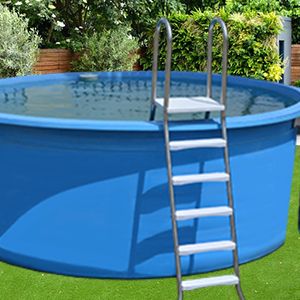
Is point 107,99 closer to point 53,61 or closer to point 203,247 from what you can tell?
point 203,247

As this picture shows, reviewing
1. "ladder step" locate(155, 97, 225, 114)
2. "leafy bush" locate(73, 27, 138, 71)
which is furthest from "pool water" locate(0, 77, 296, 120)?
"leafy bush" locate(73, 27, 138, 71)

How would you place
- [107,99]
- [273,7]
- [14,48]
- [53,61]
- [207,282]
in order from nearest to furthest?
1. [207,282]
2. [107,99]
3. [14,48]
4. [53,61]
5. [273,7]

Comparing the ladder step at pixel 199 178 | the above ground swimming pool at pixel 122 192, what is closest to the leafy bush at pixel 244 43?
the above ground swimming pool at pixel 122 192

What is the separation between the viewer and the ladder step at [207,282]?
16.1 feet

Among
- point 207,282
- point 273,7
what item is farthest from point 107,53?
point 207,282

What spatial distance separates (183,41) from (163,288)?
908 centimetres

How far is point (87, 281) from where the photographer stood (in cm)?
554

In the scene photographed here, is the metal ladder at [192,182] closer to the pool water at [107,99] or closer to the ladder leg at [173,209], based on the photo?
the ladder leg at [173,209]

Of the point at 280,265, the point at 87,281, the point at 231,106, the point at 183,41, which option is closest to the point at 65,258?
the point at 87,281

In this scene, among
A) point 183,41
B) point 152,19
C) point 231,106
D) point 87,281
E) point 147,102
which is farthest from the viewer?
point 152,19

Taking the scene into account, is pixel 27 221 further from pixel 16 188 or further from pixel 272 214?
pixel 272 214

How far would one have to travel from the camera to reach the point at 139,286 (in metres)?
5.45

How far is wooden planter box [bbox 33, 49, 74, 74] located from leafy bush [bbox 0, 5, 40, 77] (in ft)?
2.56

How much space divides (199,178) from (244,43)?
8.71 m
